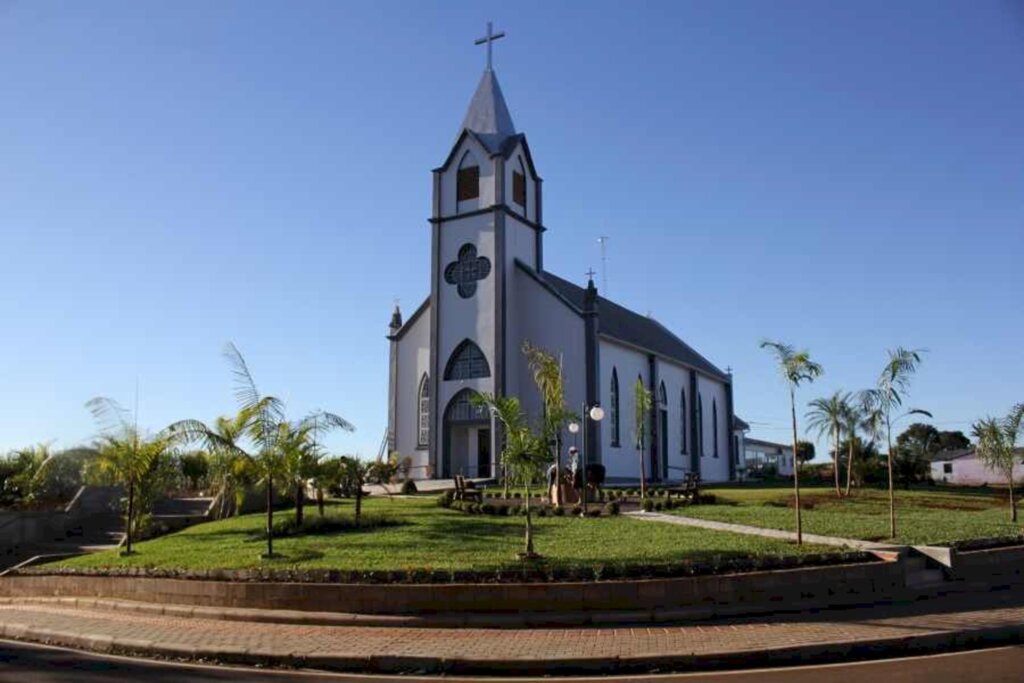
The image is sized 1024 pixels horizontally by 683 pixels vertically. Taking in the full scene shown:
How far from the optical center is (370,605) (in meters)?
12.1

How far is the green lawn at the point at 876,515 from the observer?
17125 millimetres

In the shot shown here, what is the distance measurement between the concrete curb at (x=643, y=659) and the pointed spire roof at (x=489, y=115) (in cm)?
3323

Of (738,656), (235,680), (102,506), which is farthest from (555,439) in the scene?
(102,506)

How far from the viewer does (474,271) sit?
40.3 metres

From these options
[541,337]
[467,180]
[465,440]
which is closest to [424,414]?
[465,440]

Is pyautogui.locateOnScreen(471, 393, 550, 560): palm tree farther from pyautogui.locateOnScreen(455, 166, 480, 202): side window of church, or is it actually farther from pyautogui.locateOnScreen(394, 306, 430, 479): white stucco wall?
pyautogui.locateOnScreen(455, 166, 480, 202): side window of church

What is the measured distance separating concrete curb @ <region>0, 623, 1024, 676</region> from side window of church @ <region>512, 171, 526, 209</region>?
32.9 metres

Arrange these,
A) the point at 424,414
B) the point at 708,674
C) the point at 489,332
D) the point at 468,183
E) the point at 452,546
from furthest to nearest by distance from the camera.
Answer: the point at 424,414 < the point at 468,183 < the point at 489,332 < the point at 452,546 < the point at 708,674

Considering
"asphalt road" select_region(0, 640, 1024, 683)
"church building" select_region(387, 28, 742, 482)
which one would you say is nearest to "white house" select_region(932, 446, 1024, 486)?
"church building" select_region(387, 28, 742, 482)

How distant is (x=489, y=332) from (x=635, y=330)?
13294 millimetres

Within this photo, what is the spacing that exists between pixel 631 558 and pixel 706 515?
7.61 meters

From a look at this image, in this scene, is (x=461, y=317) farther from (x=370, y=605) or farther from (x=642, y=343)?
(x=370, y=605)

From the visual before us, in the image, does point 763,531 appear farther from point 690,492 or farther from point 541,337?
point 541,337

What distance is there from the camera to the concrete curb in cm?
945
